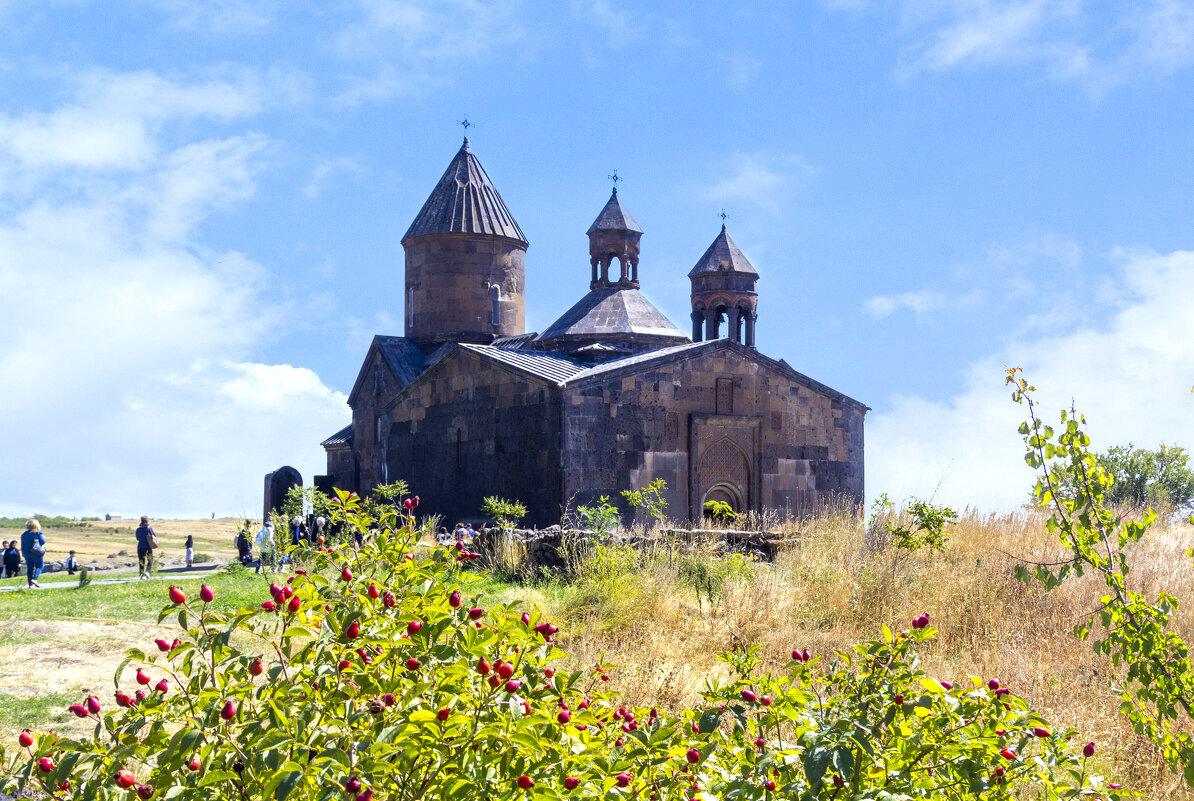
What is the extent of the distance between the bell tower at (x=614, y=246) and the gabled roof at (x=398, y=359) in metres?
4.65

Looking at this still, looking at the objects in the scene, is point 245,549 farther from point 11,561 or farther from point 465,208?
point 465,208

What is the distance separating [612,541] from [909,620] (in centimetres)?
423

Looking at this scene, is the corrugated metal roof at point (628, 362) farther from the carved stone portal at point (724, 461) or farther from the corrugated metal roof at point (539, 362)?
the carved stone portal at point (724, 461)

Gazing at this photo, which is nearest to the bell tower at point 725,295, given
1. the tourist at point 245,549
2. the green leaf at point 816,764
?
the tourist at point 245,549

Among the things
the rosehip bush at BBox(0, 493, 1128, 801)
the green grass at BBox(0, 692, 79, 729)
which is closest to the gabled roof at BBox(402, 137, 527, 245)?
the green grass at BBox(0, 692, 79, 729)

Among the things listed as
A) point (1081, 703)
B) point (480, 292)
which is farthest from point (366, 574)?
point (480, 292)

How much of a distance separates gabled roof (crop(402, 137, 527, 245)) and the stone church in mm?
45

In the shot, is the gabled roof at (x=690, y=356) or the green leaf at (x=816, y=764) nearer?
the green leaf at (x=816, y=764)

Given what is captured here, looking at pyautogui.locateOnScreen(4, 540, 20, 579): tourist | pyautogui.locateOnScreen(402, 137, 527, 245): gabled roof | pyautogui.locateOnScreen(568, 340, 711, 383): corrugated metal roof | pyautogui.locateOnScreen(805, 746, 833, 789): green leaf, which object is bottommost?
pyautogui.locateOnScreen(4, 540, 20, 579): tourist

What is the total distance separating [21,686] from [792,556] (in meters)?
6.37

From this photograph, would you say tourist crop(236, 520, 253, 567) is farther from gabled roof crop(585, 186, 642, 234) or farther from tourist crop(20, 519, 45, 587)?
gabled roof crop(585, 186, 642, 234)

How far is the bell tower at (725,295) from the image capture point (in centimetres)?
2659

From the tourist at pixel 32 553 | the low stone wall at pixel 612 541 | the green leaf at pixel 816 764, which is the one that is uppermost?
the green leaf at pixel 816 764

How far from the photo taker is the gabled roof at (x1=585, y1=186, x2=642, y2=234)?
82.4ft
